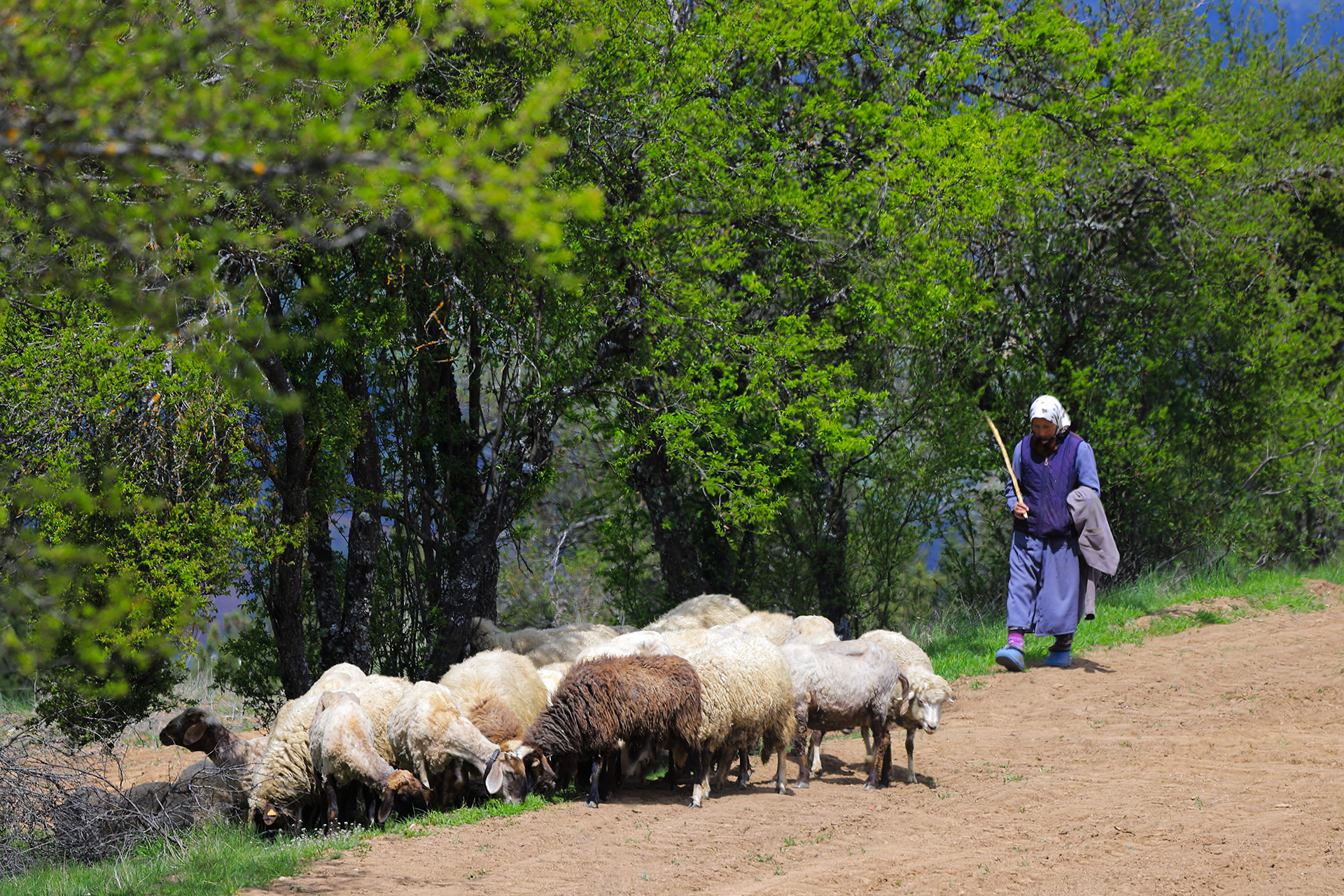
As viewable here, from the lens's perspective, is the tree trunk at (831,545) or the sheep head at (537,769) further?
the tree trunk at (831,545)

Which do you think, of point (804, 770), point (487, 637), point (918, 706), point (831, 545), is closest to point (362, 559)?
point (487, 637)

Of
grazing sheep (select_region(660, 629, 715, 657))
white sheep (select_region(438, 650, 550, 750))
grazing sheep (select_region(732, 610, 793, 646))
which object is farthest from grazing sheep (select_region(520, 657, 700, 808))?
grazing sheep (select_region(732, 610, 793, 646))

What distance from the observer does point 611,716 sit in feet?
26.5

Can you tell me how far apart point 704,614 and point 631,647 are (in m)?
2.70

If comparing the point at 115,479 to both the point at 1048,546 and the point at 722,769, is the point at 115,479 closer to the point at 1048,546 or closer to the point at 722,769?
the point at 722,769

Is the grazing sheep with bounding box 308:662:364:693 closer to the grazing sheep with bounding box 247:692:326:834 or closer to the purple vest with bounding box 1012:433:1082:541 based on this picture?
the grazing sheep with bounding box 247:692:326:834

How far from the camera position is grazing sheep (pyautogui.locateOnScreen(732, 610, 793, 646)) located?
35.3 ft

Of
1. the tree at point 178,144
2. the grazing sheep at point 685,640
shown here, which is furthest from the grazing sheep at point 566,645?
the tree at point 178,144

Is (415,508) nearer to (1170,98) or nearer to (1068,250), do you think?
(1068,250)

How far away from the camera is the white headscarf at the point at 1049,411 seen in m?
11.9

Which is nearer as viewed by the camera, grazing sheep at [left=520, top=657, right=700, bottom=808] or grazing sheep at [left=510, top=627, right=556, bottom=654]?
grazing sheep at [left=520, top=657, right=700, bottom=808]

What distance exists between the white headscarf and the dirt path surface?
9.66 ft

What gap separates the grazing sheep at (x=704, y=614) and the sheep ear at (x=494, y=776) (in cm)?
372

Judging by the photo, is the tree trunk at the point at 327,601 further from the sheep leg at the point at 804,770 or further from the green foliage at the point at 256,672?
the sheep leg at the point at 804,770
